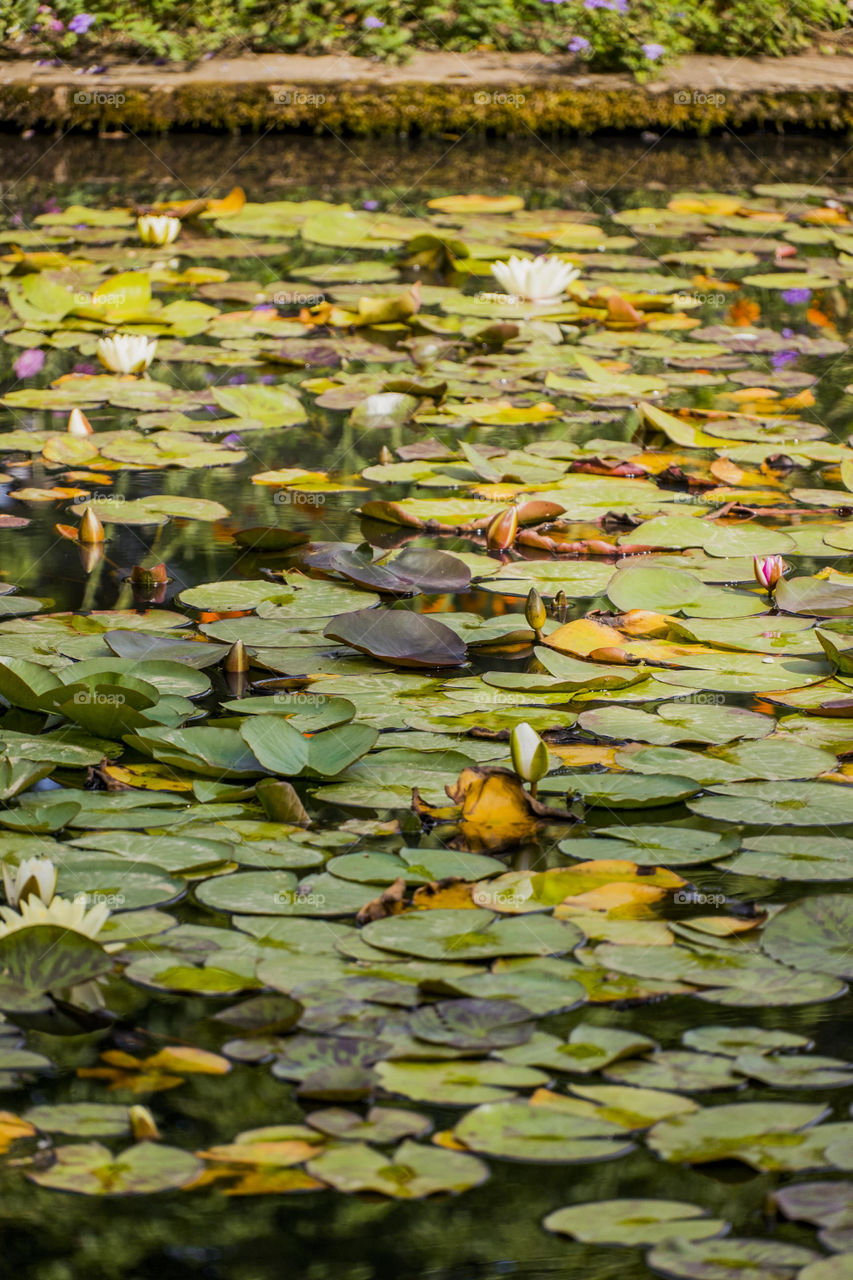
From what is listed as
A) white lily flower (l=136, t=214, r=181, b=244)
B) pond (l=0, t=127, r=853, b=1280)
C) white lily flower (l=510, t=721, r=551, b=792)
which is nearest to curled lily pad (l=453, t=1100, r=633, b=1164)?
pond (l=0, t=127, r=853, b=1280)

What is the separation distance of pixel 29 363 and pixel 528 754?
2.41m

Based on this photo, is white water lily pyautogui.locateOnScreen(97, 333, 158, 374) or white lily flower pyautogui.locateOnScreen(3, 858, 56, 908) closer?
white lily flower pyautogui.locateOnScreen(3, 858, 56, 908)

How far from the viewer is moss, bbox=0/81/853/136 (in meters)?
6.95

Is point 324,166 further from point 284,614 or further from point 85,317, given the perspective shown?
point 284,614

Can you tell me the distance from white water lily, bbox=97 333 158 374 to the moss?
379 centimetres

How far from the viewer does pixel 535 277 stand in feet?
13.4

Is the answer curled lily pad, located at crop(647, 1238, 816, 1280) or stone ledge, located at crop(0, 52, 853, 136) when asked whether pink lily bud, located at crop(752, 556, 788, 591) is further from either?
stone ledge, located at crop(0, 52, 853, 136)

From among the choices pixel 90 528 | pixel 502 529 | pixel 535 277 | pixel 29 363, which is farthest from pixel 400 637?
pixel 535 277

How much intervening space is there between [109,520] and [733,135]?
5780 mm

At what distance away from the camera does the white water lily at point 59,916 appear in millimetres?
1301

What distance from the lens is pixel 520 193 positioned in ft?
19.6

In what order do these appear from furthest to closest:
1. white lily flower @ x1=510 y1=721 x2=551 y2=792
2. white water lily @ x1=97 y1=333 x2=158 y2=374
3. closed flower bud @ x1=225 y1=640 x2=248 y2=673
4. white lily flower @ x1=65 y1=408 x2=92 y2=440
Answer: white water lily @ x1=97 y1=333 x2=158 y2=374 < white lily flower @ x1=65 y1=408 x2=92 y2=440 < closed flower bud @ x1=225 y1=640 x2=248 y2=673 < white lily flower @ x1=510 y1=721 x2=551 y2=792

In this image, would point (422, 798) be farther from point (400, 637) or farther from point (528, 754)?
point (400, 637)

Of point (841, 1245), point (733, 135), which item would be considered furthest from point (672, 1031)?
point (733, 135)
